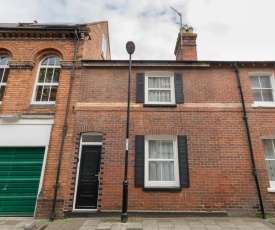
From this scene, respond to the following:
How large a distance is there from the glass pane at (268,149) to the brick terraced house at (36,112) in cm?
779

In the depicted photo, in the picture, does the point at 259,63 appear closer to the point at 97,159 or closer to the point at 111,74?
the point at 111,74

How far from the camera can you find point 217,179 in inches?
262

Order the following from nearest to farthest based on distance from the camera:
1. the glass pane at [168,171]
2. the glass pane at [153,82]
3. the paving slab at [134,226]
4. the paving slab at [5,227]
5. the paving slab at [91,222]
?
the paving slab at [134,226], the paving slab at [5,227], the paving slab at [91,222], the glass pane at [168,171], the glass pane at [153,82]

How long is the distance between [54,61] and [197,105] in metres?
6.85

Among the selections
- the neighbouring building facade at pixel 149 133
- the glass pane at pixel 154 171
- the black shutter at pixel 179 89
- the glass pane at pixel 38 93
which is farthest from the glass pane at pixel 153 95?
the glass pane at pixel 38 93

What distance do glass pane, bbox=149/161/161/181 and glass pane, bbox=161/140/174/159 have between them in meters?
0.39

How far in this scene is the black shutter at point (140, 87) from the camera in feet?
25.1

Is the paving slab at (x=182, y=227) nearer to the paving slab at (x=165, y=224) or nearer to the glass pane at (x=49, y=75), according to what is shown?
the paving slab at (x=165, y=224)

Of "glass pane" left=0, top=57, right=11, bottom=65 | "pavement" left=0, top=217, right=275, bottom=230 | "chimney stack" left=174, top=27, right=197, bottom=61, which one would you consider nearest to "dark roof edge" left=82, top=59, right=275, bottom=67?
"chimney stack" left=174, top=27, right=197, bottom=61

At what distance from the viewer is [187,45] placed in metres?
9.57

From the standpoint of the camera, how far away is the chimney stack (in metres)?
9.42

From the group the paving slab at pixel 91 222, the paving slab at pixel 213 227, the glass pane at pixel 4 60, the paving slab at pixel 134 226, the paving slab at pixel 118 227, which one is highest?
the glass pane at pixel 4 60

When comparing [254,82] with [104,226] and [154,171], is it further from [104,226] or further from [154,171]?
[104,226]

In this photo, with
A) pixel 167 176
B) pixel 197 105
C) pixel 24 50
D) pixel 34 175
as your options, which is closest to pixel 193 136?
pixel 197 105
